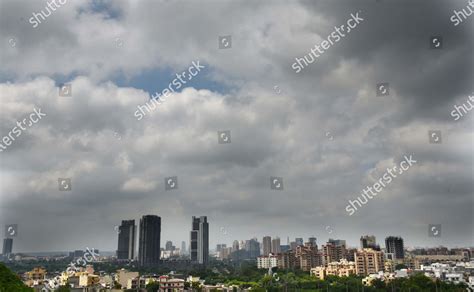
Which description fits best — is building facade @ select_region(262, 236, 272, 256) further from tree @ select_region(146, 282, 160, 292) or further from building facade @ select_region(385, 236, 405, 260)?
tree @ select_region(146, 282, 160, 292)

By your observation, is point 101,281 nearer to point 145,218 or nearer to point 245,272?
point 245,272

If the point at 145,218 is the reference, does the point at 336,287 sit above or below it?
below

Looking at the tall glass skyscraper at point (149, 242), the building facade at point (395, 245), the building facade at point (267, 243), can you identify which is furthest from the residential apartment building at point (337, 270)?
the building facade at point (267, 243)

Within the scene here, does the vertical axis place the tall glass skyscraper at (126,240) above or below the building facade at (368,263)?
above

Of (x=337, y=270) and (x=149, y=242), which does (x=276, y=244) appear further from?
(x=337, y=270)

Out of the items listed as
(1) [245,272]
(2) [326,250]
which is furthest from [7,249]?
(2) [326,250]

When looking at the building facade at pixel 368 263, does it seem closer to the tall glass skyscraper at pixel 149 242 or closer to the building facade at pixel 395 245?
the building facade at pixel 395 245
